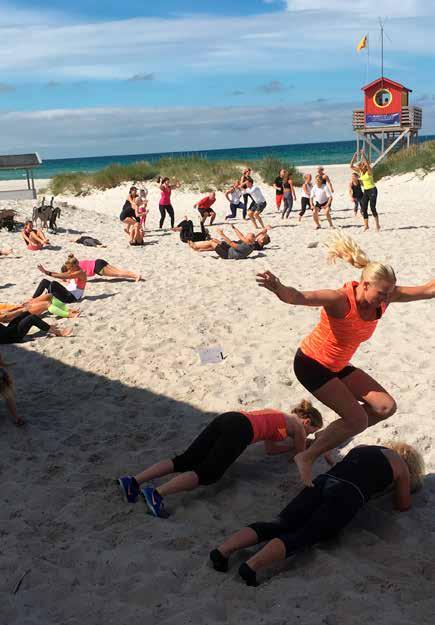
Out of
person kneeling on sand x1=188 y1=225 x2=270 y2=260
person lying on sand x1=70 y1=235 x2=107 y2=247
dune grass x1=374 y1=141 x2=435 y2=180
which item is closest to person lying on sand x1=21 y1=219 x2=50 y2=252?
person lying on sand x1=70 y1=235 x2=107 y2=247

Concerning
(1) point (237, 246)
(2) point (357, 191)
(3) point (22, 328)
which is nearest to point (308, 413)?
(3) point (22, 328)

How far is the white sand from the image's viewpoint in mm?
3102

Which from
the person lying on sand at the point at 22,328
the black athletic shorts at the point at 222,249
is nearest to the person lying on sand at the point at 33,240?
the black athletic shorts at the point at 222,249

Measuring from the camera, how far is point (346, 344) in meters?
3.90

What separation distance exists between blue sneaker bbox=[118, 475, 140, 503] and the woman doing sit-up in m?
5.08

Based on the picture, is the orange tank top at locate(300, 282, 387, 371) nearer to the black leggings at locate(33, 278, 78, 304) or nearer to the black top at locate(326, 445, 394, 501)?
the black top at locate(326, 445, 394, 501)

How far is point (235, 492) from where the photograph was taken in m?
4.24

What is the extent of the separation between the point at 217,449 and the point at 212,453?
0.04m

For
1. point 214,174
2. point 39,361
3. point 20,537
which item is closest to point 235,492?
point 20,537

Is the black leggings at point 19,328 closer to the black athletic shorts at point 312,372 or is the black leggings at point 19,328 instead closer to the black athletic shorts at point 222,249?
the black athletic shorts at point 312,372

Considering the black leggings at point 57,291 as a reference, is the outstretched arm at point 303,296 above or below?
above

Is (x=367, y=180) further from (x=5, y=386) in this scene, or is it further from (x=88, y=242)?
(x=5, y=386)

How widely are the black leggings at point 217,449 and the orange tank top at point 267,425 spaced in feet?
0.24

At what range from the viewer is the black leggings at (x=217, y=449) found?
4.10 metres
